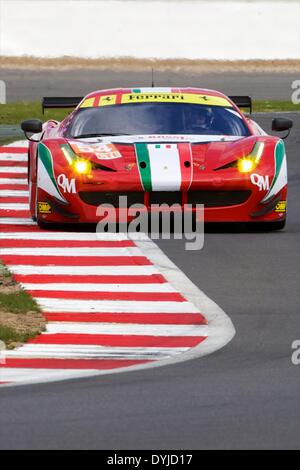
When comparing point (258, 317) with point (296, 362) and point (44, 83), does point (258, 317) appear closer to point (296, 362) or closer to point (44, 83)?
point (296, 362)

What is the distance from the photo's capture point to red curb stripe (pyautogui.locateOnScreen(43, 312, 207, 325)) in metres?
8.89

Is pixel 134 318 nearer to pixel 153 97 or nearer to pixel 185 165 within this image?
pixel 185 165

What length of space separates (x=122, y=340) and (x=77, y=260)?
2.84 m

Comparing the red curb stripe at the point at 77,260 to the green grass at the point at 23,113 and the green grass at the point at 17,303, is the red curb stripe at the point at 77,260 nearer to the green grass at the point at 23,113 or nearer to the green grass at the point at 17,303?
the green grass at the point at 17,303

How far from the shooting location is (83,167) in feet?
41.3

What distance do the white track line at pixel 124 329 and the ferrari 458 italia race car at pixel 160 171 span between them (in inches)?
147

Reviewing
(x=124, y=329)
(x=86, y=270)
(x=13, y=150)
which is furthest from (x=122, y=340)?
(x=13, y=150)

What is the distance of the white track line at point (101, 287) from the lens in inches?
390

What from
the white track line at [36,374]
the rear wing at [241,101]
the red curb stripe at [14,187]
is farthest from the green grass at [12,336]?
the red curb stripe at [14,187]

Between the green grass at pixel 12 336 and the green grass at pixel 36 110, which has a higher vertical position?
the green grass at pixel 36 110

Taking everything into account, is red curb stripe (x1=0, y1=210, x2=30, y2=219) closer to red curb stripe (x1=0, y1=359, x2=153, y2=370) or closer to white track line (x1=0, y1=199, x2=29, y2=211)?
white track line (x1=0, y1=199, x2=29, y2=211)

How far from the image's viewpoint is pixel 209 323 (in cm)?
882

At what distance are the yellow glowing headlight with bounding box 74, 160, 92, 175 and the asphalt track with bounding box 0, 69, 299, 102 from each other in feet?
58.1

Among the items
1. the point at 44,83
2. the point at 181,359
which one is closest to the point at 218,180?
the point at 181,359
